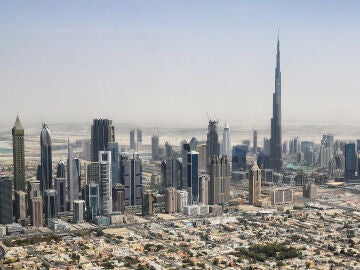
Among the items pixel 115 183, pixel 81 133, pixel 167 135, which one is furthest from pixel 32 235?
pixel 167 135

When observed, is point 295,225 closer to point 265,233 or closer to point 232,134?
point 265,233

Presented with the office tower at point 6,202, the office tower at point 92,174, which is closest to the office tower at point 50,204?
the office tower at point 6,202

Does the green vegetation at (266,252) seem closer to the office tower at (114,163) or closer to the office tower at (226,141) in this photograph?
the office tower at (114,163)

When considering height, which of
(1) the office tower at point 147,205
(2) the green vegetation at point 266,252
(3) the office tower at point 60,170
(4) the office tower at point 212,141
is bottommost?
(2) the green vegetation at point 266,252

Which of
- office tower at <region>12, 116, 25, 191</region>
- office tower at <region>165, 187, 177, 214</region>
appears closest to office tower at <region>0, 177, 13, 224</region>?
office tower at <region>12, 116, 25, 191</region>

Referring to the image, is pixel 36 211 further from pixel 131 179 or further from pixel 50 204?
pixel 131 179

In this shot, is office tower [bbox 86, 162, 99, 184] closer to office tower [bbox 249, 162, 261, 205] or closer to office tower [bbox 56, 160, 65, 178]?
office tower [bbox 56, 160, 65, 178]
